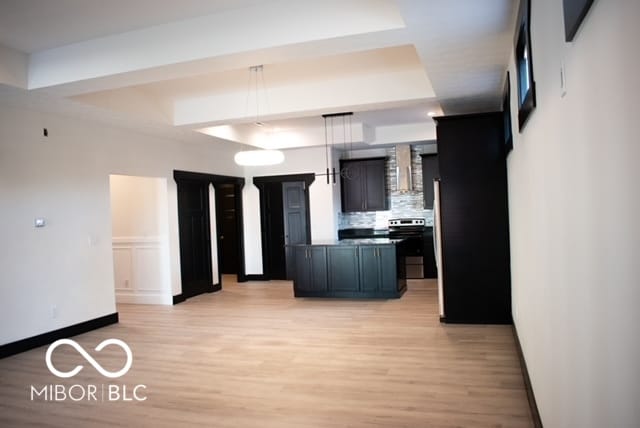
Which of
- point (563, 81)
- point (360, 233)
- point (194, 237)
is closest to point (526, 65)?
point (563, 81)

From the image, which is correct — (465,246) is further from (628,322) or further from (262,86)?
(628,322)

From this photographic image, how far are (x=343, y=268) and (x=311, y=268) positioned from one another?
538 mm

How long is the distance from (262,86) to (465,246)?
3.20 metres

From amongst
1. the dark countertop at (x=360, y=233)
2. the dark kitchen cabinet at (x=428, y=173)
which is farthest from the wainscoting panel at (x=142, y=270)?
the dark kitchen cabinet at (x=428, y=173)

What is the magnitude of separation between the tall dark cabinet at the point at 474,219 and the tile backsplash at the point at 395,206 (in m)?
4.23

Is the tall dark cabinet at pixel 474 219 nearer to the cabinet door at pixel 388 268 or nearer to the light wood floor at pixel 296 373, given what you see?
the light wood floor at pixel 296 373

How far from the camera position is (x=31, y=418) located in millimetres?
3473

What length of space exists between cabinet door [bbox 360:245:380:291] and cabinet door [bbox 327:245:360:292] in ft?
0.31

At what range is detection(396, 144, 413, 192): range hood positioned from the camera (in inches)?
382

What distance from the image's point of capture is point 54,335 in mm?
5625

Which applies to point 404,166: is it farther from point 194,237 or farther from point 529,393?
point 529,393

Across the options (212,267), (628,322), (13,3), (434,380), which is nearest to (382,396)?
(434,380)

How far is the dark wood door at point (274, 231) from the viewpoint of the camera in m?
10.1

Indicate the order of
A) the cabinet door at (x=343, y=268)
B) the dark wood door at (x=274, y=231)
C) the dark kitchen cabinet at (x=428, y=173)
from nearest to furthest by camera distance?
1. the cabinet door at (x=343, y=268)
2. the dark kitchen cabinet at (x=428, y=173)
3. the dark wood door at (x=274, y=231)
